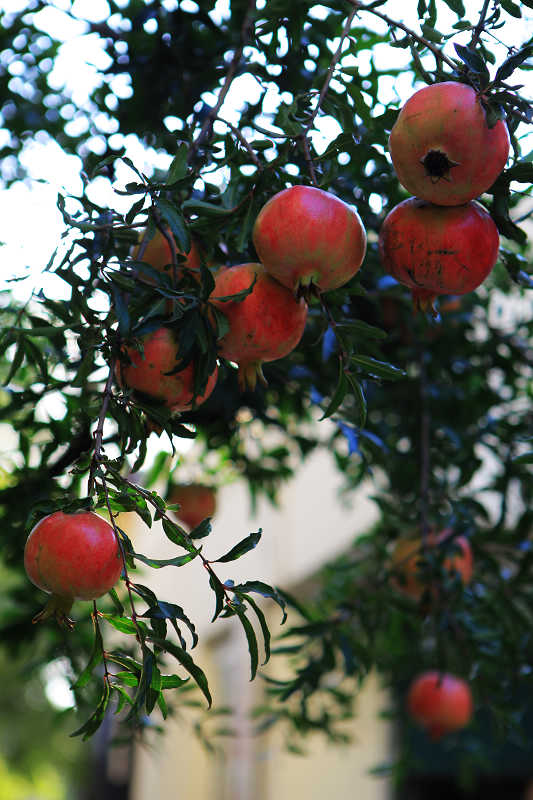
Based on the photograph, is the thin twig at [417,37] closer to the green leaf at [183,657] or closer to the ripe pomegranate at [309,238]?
the ripe pomegranate at [309,238]

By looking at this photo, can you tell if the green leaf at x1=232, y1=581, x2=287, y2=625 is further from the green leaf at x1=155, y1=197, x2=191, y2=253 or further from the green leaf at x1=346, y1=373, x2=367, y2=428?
the green leaf at x1=155, y1=197, x2=191, y2=253

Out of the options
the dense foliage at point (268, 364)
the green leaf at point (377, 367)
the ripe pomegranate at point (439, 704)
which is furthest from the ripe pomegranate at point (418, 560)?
the green leaf at point (377, 367)

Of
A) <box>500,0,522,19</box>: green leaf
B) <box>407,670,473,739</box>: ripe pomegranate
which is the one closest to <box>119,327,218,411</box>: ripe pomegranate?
<box>500,0,522,19</box>: green leaf

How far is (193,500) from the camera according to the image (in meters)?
2.38

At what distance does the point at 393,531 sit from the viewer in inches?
91.1

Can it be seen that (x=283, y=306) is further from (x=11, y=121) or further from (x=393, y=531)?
(x=11, y=121)

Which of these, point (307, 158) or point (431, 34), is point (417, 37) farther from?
point (307, 158)

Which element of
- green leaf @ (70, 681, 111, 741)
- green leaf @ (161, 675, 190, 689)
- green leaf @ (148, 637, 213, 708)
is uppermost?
green leaf @ (148, 637, 213, 708)

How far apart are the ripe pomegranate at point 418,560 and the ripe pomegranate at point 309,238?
106 centimetres

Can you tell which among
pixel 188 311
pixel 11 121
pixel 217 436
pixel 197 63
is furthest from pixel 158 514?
pixel 11 121

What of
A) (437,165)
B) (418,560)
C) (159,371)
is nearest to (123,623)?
(159,371)

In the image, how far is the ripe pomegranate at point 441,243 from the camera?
3.50ft

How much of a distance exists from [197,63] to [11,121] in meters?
0.67

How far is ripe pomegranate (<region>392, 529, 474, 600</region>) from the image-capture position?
79.0 inches
